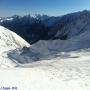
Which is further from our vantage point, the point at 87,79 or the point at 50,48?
the point at 50,48

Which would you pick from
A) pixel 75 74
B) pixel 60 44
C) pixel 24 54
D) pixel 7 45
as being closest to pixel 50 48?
pixel 60 44

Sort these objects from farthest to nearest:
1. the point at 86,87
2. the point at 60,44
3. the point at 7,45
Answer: the point at 7,45, the point at 60,44, the point at 86,87

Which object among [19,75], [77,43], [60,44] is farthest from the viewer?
[60,44]

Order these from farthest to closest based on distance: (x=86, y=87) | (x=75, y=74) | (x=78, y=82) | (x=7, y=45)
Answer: (x=7, y=45) < (x=75, y=74) < (x=78, y=82) < (x=86, y=87)

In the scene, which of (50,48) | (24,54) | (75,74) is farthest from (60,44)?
(75,74)

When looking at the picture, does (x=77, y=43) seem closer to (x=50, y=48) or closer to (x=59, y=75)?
(x=50, y=48)

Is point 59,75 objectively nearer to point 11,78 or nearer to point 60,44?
point 11,78

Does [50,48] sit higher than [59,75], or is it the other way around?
[59,75]

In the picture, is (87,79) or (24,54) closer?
(87,79)

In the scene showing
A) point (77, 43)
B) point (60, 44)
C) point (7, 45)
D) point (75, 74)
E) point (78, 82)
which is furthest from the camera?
point (7, 45)
